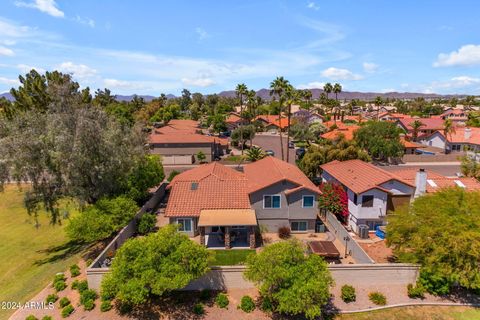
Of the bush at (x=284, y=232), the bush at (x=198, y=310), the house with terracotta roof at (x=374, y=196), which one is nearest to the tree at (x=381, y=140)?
the house with terracotta roof at (x=374, y=196)

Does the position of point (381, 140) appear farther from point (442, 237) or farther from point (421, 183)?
point (442, 237)

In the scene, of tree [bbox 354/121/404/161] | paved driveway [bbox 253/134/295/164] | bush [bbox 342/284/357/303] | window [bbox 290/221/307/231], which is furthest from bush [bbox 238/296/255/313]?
tree [bbox 354/121/404/161]

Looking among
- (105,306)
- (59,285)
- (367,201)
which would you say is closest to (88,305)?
(105,306)

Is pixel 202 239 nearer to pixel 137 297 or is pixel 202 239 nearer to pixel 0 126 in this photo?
pixel 137 297

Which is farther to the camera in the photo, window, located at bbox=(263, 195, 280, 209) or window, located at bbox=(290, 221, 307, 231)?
window, located at bbox=(290, 221, 307, 231)

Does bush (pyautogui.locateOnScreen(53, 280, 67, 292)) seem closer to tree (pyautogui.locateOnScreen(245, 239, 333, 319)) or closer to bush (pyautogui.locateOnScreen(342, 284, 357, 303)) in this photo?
tree (pyautogui.locateOnScreen(245, 239, 333, 319))

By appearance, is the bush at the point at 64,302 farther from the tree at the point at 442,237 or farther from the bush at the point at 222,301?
the tree at the point at 442,237

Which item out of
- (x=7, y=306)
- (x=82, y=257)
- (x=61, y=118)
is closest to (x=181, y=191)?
(x=82, y=257)
